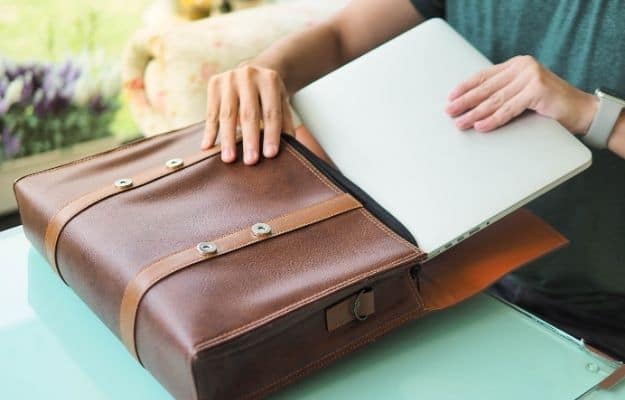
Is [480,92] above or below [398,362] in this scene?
above

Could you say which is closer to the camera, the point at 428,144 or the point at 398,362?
the point at 398,362

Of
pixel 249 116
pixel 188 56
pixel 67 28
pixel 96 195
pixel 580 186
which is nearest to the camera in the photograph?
pixel 96 195

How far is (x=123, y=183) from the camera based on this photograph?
2.73 feet

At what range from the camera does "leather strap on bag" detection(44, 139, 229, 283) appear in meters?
0.80

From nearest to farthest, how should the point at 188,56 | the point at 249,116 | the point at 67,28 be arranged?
the point at 249,116 → the point at 188,56 → the point at 67,28

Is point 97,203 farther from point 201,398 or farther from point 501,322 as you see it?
point 501,322

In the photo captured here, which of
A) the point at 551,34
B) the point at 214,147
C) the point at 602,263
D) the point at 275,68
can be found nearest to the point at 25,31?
the point at 275,68

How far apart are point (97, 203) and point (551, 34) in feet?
2.11

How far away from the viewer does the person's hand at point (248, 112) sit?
2.93ft

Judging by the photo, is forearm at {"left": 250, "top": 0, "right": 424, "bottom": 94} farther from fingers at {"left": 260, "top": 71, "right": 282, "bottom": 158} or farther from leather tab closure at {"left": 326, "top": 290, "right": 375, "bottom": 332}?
leather tab closure at {"left": 326, "top": 290, "right": 375, "bottom": 332}

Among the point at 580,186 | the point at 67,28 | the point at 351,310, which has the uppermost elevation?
the point at 351,310

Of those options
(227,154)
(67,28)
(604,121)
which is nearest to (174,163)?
(227,154)

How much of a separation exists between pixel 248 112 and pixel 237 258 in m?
0.26

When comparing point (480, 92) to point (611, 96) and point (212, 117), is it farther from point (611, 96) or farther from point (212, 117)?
point (212, 117)
